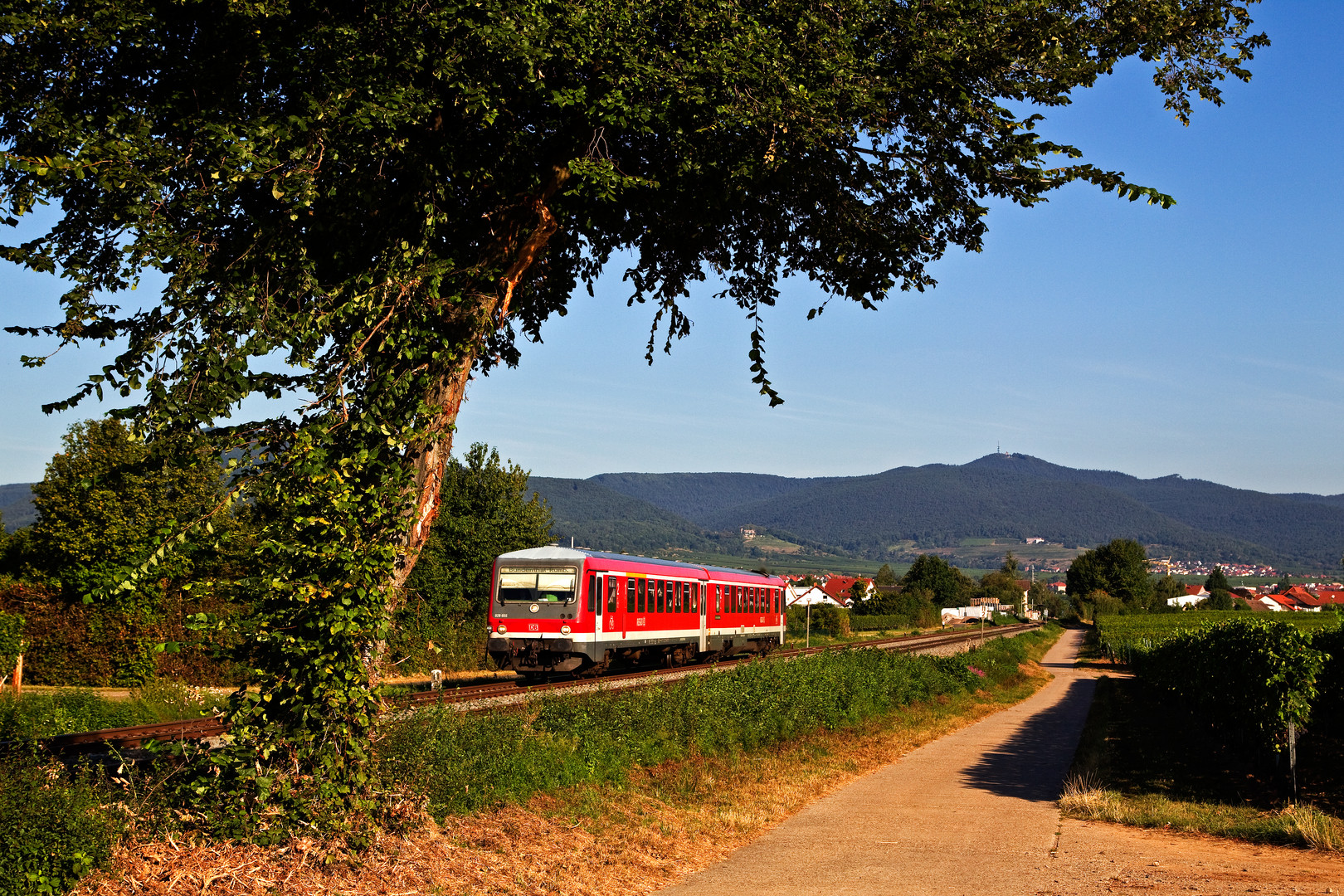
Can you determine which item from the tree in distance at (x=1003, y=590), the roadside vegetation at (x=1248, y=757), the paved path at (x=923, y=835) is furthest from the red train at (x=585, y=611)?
the tree in distance at (x=1003, y=590)

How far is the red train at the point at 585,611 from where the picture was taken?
2355cm

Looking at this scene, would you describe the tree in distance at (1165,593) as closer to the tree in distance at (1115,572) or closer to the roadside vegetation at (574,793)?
the tree in distance at (1115,572)

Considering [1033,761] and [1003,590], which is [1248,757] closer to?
[1033,761]

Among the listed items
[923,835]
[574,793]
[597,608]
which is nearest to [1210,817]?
[923,835]

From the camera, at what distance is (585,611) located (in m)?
23.6


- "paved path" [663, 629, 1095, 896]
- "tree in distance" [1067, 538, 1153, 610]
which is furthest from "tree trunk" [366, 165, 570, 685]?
"tree in distance" [1067, 538, 1153, 610]

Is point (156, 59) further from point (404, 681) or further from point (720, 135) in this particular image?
point (404, 681)

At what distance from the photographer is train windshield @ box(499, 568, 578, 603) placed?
932 inches

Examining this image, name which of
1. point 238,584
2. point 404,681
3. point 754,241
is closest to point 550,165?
point 754,241

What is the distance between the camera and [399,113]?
7750 mm

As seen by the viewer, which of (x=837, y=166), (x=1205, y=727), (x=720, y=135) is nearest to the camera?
(x=720, y=135)

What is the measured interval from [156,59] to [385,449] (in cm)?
350

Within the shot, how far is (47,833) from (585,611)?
17.6 meters

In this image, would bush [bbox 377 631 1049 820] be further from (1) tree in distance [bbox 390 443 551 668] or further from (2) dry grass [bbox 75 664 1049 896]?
(1) tree in distance [bbox 390 443 551 668]
